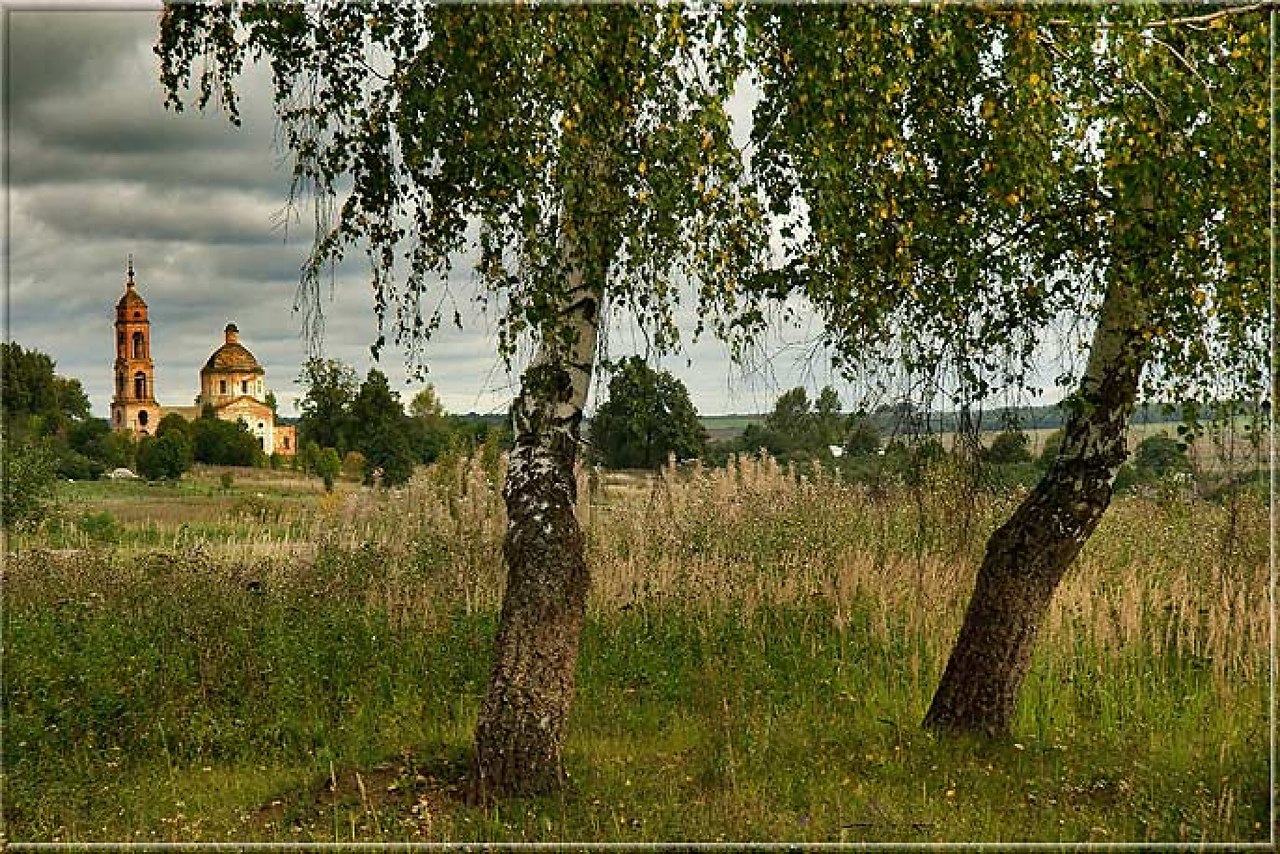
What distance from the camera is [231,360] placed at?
12.4m

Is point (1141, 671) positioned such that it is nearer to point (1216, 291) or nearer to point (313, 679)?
point (1216, 291)

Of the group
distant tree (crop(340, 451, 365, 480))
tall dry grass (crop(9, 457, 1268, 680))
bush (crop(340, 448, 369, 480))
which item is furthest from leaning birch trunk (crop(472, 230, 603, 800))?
distant tree (crop(340, 451, 365, 480))

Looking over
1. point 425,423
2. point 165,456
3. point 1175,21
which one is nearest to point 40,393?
point 165,456

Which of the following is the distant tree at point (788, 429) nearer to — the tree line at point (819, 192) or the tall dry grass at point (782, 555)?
the tall dry grass at point (782, 555)

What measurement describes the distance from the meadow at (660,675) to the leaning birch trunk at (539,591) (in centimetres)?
26

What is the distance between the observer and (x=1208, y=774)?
289 inches

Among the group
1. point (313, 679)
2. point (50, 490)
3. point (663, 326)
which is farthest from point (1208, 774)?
point (50, 490)

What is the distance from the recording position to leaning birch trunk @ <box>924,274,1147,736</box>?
7508 millimetres

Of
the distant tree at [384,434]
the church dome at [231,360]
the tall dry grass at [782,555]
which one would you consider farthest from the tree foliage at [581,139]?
the distant tree at [384,434]

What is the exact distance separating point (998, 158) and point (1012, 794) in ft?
11.5

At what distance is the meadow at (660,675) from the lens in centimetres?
670

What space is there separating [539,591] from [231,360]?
6.91m

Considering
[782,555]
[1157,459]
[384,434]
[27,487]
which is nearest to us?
[782,555]

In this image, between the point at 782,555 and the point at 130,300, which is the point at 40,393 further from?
the point at 782,555
